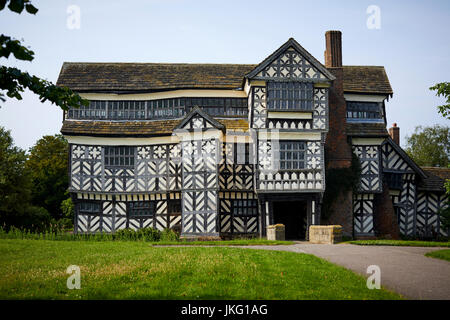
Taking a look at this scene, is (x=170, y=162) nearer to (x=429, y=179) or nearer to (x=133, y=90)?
(x=133, y=90)

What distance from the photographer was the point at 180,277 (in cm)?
945

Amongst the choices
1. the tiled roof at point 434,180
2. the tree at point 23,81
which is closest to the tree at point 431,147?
the tiled roof at point 434,180

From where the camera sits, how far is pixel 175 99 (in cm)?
2562

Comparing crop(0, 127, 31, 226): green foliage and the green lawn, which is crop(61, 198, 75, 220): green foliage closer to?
crop(0, 127, 31, 226): green foliage

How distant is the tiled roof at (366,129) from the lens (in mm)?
Answer: 25078

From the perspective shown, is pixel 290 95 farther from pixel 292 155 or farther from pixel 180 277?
pixel 180 277

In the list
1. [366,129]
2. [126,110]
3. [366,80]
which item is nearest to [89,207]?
[126,110]

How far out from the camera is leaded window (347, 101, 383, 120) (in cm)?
2642

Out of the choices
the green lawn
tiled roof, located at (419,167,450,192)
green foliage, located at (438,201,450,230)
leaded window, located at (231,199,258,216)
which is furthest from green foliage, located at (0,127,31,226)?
green foliage, located at (438,201,450,230)

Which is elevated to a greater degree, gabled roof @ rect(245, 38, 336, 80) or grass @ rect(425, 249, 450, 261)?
gabled roof @ rect(245, 38, 336, 80)

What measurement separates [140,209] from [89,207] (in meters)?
2.84

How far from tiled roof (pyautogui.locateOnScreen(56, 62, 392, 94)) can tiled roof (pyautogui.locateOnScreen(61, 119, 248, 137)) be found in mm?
1968

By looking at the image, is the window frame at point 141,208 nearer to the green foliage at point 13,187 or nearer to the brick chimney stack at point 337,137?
the green foliage at point 13,187

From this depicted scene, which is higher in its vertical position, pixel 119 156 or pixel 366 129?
pixel 366 129
